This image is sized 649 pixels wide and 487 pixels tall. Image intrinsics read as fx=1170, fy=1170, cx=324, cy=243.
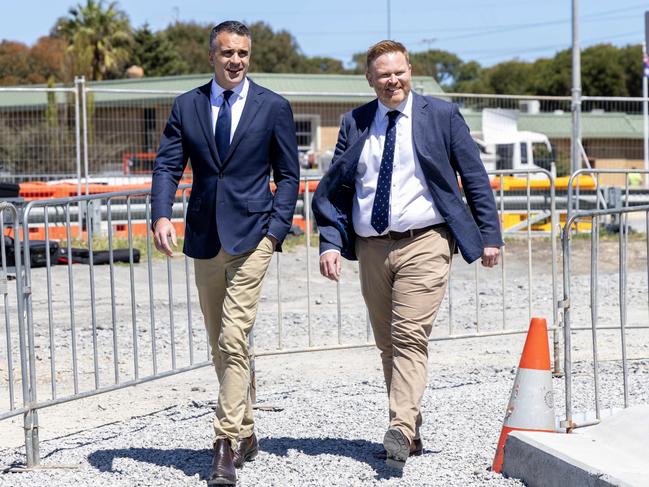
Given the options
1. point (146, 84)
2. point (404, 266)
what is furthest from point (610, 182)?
point (146, 84)

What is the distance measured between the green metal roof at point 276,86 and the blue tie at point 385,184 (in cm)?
1217

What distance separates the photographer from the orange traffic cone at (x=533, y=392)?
5363mm

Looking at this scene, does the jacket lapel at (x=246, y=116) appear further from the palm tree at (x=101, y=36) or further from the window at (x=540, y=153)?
the palm tree at (x=101, y=36)

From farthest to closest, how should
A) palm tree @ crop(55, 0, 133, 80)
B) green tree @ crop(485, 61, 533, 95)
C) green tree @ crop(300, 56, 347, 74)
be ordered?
green tree @ crop(300, 56, 347, 74), green tree @ crop(485, 61, 533, 95), palm tree @ crop(55, 0, 133, 80)

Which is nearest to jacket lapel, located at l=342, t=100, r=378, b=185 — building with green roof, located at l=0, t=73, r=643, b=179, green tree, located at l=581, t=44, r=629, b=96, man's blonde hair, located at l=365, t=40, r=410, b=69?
man's blonde hair, located at l=365, t=40, r=410, b=69

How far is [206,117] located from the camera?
5363mm

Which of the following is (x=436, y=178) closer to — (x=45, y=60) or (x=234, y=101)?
(x=234, y=101)

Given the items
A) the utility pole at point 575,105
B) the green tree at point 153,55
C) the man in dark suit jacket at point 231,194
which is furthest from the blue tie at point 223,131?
the green tree at point 153,55

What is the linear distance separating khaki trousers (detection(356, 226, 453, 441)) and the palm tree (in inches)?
1992

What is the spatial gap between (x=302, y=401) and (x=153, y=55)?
6158 cm

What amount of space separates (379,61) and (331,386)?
3.05 metres

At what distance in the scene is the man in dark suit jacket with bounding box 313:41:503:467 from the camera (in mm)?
5230

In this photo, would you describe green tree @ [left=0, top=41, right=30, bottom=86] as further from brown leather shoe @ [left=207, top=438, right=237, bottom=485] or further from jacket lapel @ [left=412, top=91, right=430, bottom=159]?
brown leather shoe @ [left=207, top=438, right=237, bottom=485]

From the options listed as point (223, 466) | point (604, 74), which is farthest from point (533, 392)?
point (604, 74)
